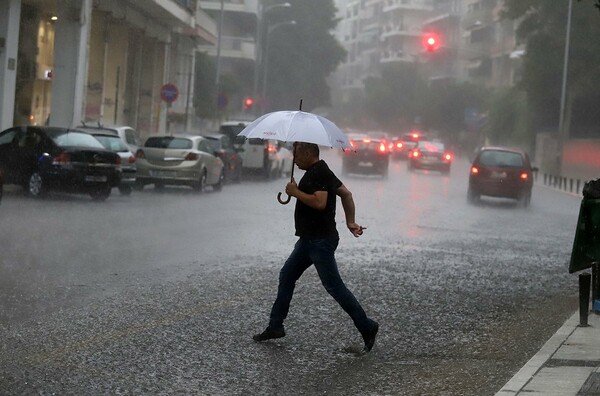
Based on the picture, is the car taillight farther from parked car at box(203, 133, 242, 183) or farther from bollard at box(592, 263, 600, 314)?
bollard at box(592, 263, 600, 314)

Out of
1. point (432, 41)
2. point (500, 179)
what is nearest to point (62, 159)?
point (500, 179)

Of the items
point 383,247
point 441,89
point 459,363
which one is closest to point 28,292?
point 459,363

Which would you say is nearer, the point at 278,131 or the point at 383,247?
the point at 278,131

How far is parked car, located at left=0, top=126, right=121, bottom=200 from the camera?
83.9 feet

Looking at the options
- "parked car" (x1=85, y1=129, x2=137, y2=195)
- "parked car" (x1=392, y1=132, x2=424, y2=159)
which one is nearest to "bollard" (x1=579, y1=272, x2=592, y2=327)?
"parked car" (x1=85, y1=129, x2=137, y2=195)

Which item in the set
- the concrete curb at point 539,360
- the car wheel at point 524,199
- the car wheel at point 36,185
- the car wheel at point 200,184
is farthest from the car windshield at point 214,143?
the concrete curb at point 539,360

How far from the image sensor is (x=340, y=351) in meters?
9.55

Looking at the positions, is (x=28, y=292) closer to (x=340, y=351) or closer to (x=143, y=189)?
(x=340, y=351)

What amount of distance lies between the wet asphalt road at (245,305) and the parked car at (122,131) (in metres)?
5.39

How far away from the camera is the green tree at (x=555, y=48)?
63062 millimetres

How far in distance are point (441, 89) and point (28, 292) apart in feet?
328

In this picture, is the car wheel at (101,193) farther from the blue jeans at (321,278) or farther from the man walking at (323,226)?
the man walking at (323,226)

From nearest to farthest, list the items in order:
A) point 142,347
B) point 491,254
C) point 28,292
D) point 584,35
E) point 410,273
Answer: point 142,347 < point 28,292 < point 410,273 < point 491,254 < point 584,35

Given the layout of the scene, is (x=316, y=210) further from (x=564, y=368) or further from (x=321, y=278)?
(x=564, y=368)
